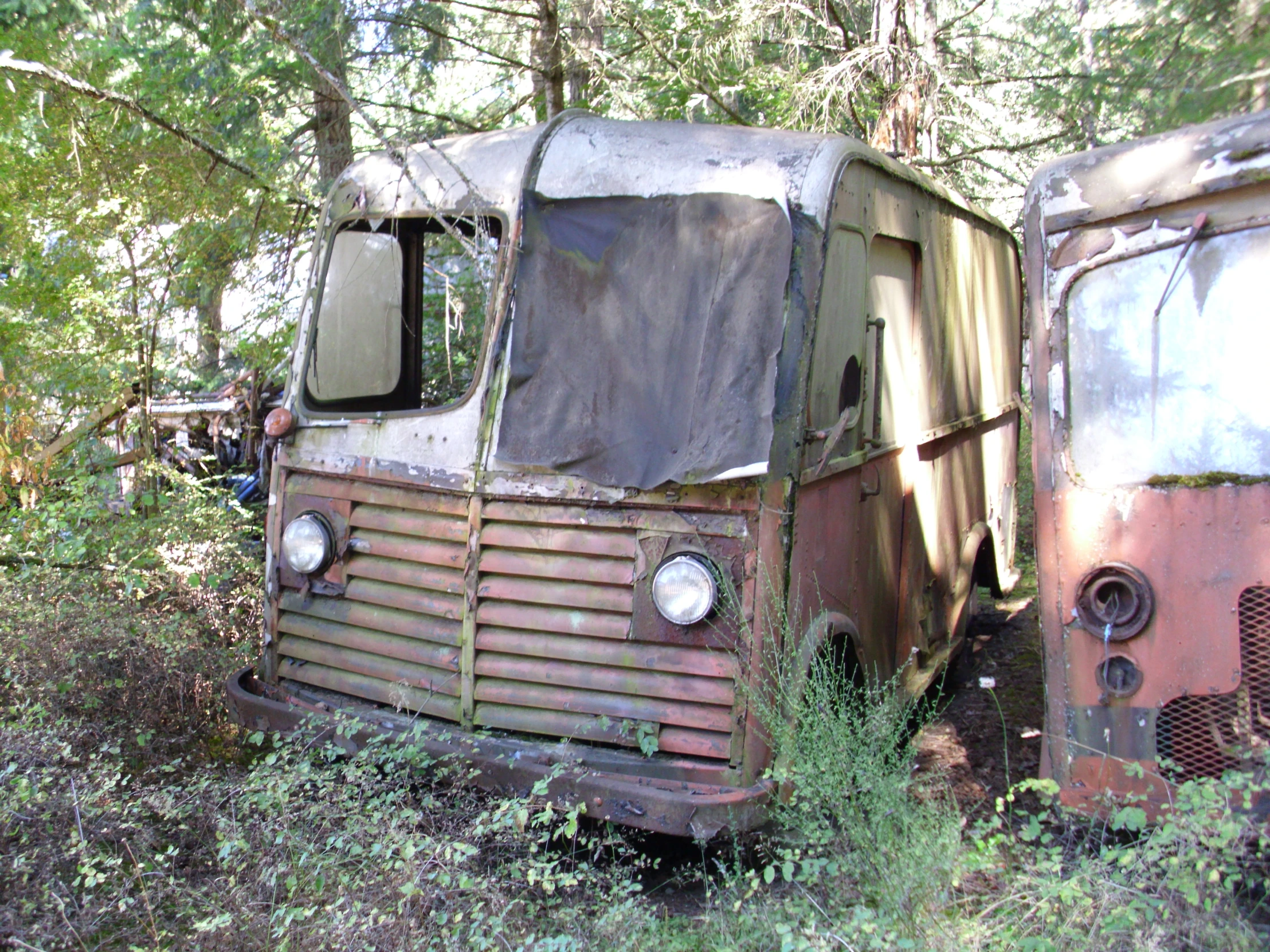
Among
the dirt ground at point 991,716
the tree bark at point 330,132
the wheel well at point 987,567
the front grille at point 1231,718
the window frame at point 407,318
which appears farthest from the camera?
the tree bark at point 330,132

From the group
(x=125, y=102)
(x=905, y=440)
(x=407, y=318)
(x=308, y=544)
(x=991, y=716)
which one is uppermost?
(x=125, y=102)

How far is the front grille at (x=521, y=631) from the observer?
3715 mm

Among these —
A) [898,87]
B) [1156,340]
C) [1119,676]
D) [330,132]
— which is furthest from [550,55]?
[1119,676]

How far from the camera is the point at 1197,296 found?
338 centimetres

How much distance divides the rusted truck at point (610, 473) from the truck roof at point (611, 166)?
0.01m

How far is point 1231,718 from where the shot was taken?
3240 millimetres

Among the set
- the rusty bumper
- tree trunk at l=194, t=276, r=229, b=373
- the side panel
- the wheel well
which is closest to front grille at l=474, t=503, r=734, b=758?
the rusty bumper

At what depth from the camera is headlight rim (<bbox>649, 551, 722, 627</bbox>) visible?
3.62 meters

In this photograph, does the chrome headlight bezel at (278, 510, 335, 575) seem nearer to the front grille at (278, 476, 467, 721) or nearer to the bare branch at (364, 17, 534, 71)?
the front grille at (278, 476, 467, 721)

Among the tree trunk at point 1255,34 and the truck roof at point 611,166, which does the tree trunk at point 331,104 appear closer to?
the truck roof at point 611,166

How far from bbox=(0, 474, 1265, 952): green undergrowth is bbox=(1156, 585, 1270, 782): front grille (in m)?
0.17

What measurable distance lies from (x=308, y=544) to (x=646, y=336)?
1631 millimetres

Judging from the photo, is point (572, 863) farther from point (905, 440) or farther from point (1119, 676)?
point (905, 440)

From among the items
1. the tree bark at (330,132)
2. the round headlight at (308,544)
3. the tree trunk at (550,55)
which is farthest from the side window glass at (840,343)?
the tree bark at (330,132)
